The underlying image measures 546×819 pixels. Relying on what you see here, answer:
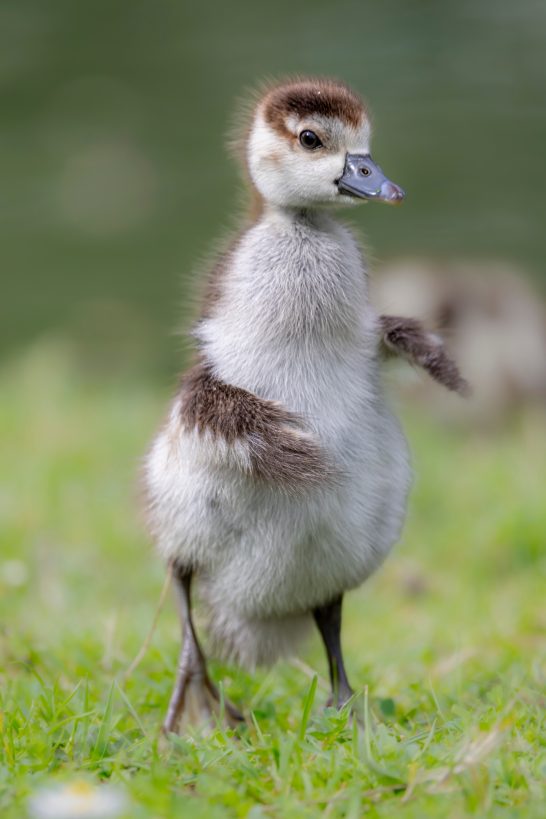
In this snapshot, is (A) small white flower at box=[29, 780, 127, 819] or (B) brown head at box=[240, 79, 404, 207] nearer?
(A) small white flower at box=[29, 780, 127, 819]

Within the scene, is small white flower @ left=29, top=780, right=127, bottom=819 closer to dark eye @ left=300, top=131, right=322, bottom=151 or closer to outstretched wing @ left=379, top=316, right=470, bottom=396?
outstretched wing @ left=379, top=316, right=470, bottom=396

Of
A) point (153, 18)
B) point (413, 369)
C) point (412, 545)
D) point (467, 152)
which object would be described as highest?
point (153, 18)

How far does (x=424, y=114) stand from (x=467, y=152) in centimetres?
136

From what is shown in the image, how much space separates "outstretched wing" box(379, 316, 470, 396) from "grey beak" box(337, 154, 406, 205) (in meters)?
0.36

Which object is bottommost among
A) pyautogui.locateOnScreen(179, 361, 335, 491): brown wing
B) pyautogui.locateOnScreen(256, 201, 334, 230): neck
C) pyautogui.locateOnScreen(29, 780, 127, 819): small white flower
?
pyautogui.locateOnScreen(29, 780, 127, 819): small white flower

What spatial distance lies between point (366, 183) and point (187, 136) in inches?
617

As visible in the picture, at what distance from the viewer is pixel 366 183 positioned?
11.2 ft

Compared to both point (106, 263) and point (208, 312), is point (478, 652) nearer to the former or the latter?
point (208, 312)

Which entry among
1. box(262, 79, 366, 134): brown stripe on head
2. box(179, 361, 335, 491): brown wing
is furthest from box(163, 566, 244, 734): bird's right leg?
box(262, 79, 366, 134): brown stripe on head


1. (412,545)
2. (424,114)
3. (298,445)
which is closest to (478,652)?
(298,445)

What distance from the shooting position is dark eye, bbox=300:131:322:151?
3479mm

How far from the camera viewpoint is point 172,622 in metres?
5.14

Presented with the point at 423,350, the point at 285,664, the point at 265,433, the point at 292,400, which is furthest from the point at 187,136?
the point at 265,433

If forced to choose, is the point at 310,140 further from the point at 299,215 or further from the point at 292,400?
the point at 292,400
